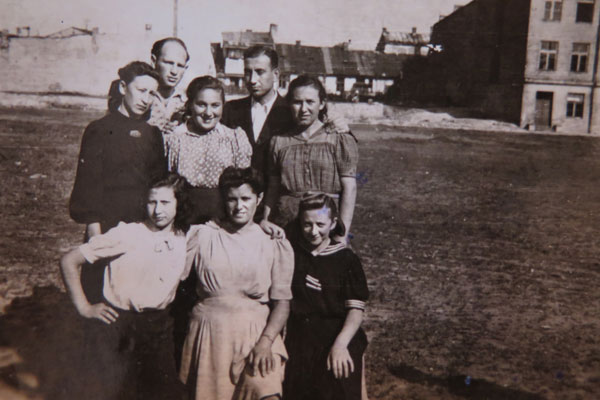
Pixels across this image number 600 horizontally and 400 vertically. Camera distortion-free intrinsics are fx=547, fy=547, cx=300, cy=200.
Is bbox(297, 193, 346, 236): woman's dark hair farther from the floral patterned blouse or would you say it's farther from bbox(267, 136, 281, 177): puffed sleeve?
the floral patterned blouse

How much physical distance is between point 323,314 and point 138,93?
151 centimetres

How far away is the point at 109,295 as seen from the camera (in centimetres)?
261

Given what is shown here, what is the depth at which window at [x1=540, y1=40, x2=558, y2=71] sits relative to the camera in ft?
87.6

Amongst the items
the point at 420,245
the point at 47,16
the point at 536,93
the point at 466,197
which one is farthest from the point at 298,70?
the point at 47,16

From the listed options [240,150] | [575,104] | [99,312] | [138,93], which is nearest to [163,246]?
[99,312]

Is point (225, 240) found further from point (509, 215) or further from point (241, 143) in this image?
point (509, 215)

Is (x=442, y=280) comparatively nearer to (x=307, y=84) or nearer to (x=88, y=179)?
(x=307, y=84)

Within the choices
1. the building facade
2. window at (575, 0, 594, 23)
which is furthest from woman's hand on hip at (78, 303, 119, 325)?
the building facade

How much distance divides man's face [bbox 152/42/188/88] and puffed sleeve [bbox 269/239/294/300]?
123 centimetres

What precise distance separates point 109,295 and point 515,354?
3023 millimetres

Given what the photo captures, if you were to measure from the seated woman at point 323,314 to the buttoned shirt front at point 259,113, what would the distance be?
87cm

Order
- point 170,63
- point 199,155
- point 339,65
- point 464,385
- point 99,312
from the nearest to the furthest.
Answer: point 99,312, point 199,155, point 170,63, point 464,385, point 339,65

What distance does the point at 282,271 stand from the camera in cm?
277

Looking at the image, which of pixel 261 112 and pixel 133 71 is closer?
pixel 133 71
